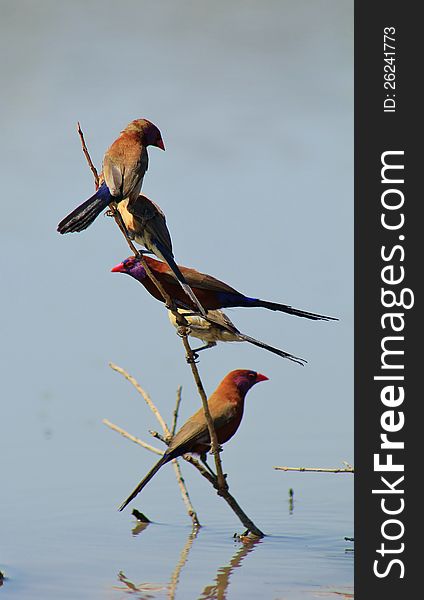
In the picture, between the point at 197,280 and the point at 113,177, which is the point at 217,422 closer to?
the point at 197,280

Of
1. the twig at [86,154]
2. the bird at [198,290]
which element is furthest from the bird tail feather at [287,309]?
the twig at [86,154]

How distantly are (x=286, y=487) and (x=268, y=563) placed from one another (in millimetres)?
1472

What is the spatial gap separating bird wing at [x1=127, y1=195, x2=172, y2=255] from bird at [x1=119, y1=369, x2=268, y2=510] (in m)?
0.96

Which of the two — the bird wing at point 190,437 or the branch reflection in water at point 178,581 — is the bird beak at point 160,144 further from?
the branch reflection in water at point 178,581

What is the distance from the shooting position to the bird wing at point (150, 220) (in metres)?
4.81

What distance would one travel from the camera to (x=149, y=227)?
15.8ft

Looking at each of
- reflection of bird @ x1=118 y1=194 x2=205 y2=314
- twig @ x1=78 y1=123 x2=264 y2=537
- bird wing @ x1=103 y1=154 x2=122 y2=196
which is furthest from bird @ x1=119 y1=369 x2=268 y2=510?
bird wing @ x1=103 y1=154 x2=122 y2=196

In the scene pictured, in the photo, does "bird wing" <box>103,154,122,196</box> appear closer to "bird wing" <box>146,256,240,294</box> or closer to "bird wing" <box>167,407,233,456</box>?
"bird wing" <box>146,256,240,294</box>

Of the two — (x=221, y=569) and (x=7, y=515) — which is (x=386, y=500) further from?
(x=7, y=515)

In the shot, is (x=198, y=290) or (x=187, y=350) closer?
(x=187, y=350)

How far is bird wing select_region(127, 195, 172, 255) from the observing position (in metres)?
4.81

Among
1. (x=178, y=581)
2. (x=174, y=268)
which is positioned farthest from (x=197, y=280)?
(x=178, y=581)

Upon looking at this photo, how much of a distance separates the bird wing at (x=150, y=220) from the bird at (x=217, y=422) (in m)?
0.96

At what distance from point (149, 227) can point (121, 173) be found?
1.10 feet
